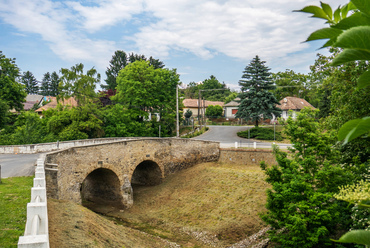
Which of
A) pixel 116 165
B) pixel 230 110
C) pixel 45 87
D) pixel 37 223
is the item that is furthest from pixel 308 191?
pixel 45 87

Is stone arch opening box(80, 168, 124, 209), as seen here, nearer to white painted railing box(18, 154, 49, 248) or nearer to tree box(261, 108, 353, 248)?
tree box(261, 108, 353, 248)

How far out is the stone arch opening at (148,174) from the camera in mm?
24328

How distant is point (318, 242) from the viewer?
1263 cm

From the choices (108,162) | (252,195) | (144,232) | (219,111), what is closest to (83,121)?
(108,162)

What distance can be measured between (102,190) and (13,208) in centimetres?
1363

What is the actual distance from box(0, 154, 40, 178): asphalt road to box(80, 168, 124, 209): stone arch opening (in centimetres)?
458

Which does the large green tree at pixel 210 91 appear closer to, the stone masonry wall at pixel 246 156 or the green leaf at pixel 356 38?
the stone masonry wall at pixel 246 156

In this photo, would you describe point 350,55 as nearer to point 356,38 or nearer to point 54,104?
point 356,38

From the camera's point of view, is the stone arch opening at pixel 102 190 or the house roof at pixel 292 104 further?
the house roof at pixel 292 104

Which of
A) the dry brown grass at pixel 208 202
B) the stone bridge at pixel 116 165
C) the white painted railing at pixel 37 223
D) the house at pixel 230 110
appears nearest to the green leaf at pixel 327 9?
the white painted railing at pixel 37 223

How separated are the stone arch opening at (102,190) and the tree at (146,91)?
12.8 m

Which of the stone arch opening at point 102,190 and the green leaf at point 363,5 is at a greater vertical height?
the green leaf at point 363,5

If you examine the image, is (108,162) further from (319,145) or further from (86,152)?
(319,145)

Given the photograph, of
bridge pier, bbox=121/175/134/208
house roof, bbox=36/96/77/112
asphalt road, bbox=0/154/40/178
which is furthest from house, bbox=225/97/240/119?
asphalt road, bbox=0/154/40/178
